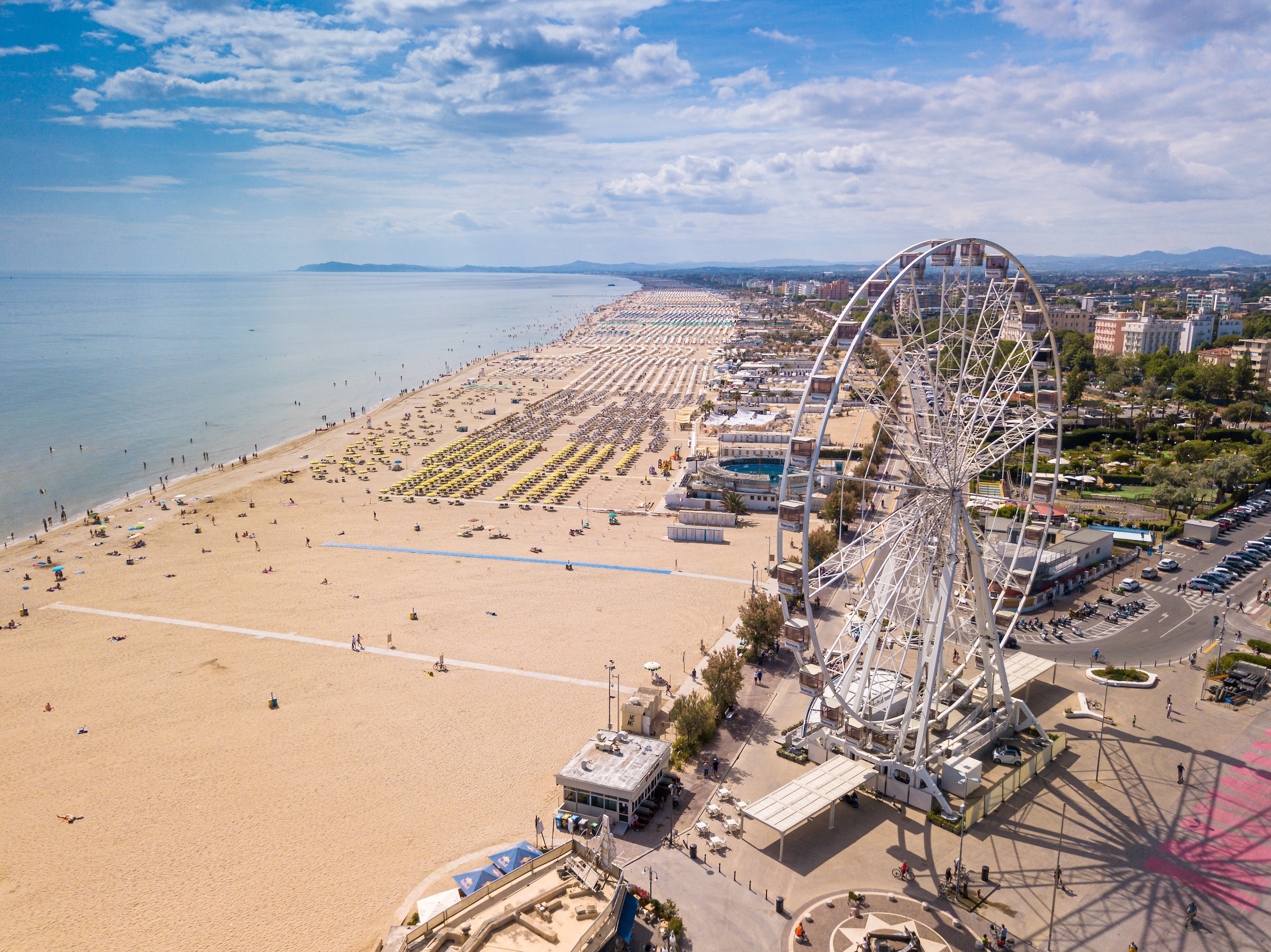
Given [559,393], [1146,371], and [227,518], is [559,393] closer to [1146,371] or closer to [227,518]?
[227,518]

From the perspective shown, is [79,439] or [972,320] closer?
[972,320]

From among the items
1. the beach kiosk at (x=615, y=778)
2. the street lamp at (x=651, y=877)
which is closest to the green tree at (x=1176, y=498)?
the beach kiosk at (x=615, y=778)

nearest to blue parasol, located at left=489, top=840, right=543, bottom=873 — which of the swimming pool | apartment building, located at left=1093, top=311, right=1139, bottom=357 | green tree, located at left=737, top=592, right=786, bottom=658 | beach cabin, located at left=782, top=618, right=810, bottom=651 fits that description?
beach cabin, located at left=782, top=618, right=810, bottom=651

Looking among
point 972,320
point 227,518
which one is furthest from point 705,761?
point 227,518

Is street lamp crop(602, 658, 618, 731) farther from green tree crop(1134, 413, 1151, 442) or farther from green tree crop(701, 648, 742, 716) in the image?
green tree crop(1134, 413, 1151, 442)

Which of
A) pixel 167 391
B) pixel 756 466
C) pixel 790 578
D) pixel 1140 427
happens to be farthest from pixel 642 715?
pixel 167 391
